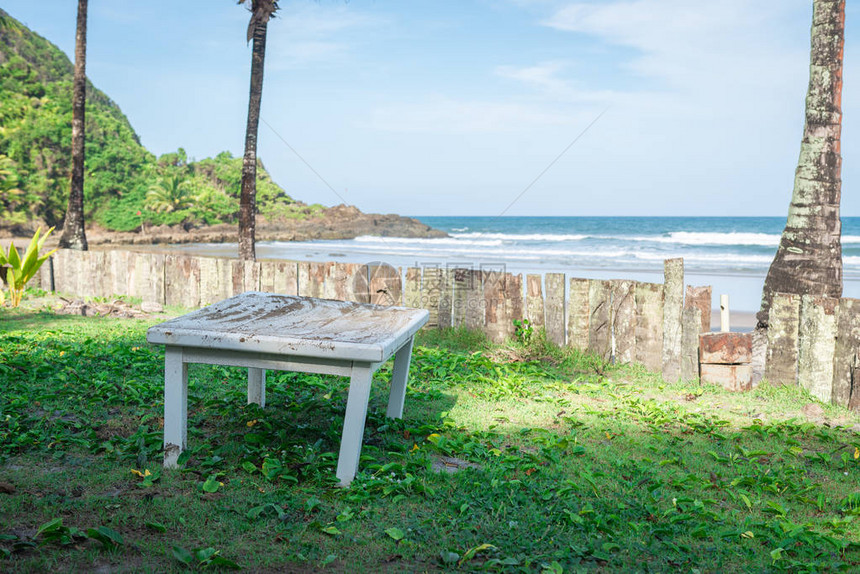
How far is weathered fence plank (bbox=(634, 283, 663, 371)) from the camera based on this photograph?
608 cm

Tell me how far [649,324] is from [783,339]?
113 cm

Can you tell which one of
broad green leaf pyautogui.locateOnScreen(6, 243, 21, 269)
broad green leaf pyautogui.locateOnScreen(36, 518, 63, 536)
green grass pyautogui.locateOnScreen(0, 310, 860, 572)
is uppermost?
broad green leaf pyautogui.locateOnScreen(6, 243, 21, 269)

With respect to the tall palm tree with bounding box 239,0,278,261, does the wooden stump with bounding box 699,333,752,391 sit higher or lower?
lower

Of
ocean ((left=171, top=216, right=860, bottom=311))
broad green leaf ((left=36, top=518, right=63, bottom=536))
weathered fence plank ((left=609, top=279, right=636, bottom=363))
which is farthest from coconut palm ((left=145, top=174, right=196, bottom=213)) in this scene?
broad green leaf ((left=36, top=518, right=63, bottom=536))

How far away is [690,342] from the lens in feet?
19.2

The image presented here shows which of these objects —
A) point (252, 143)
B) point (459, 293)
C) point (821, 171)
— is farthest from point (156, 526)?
point (252, 143)

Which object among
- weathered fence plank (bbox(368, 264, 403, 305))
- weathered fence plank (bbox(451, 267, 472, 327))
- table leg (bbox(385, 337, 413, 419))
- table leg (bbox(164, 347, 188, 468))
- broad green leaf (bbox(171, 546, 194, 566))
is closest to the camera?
broad green leaf (bbox(171, 546, 194, 566))

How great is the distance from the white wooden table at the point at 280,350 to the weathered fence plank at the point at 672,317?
3159mm

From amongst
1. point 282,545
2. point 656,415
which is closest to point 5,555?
point 282,545

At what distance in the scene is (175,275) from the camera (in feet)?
31.5

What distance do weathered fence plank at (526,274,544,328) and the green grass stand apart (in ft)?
4.38

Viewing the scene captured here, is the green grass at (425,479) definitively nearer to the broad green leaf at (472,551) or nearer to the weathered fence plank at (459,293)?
the broad green leaf at (472,551)

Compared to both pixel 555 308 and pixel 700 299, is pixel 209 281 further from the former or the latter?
pixel 700 299

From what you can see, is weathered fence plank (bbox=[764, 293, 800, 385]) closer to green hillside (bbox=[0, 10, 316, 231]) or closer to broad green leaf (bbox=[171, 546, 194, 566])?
broad green leaf (bbox=[171, 546, 194, 566])
